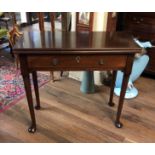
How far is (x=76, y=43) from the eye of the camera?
1.23 meters

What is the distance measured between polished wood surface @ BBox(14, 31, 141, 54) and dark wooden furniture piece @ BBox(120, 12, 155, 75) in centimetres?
69

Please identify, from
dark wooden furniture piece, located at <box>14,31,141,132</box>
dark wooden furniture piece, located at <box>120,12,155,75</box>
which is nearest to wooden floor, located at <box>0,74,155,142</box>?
dark wooden furniture piece, located at <box>14,31,141,132</box>

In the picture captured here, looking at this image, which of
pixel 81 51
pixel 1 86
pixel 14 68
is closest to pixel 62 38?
pixel 81 51

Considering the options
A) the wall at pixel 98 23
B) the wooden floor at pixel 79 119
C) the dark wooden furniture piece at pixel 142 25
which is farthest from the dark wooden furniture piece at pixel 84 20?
the wooden floor at pixel 79 119

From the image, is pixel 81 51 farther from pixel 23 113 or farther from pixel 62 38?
pixel 23 113

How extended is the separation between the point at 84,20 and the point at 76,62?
36.4 inches

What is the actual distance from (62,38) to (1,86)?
3.80 ft

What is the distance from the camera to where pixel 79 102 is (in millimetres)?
1864

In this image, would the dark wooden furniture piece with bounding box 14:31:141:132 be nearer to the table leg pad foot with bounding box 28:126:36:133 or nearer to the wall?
the table leg pad foot with bounding box 28:126:36:133

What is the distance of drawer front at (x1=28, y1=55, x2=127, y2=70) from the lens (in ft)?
3.87

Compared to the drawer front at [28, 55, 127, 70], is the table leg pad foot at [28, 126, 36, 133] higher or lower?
lower

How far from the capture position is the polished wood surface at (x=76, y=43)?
1.14 meters

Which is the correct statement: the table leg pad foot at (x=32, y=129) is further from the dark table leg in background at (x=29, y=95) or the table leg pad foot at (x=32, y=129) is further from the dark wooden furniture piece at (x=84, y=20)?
the dark wooden furniture piece at (x=84, y=20)

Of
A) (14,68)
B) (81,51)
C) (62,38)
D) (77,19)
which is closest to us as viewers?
(81,51)
